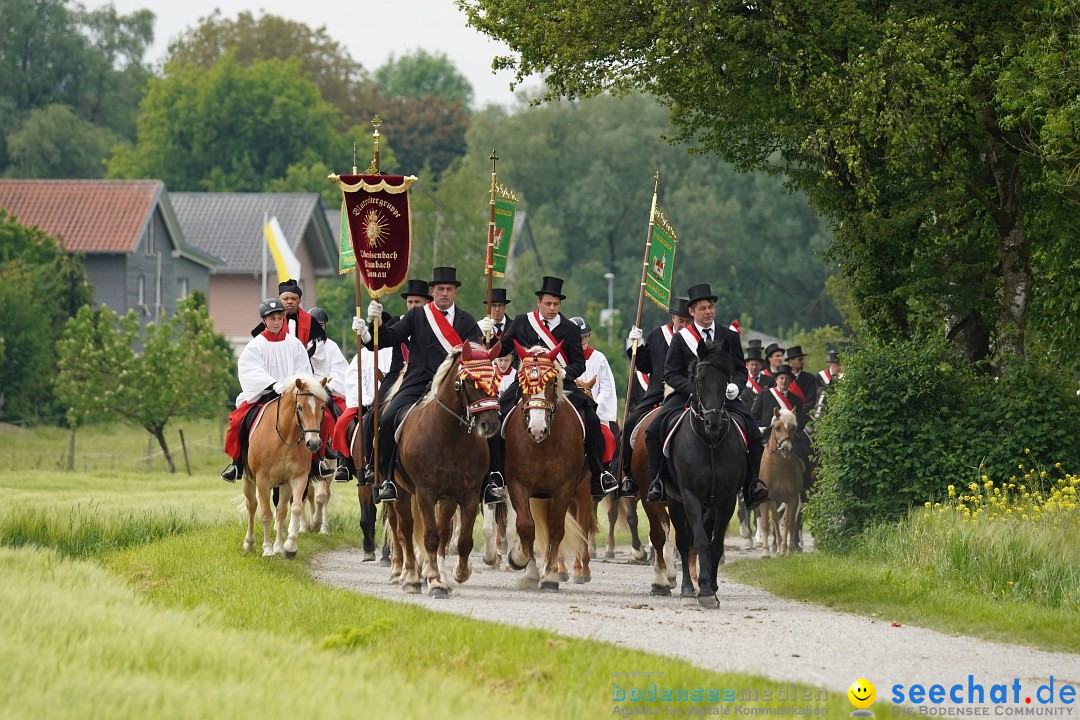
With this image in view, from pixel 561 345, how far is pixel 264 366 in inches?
164

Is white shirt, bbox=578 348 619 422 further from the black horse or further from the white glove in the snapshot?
the black horse

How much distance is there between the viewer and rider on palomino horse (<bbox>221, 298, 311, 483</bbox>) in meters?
20.3

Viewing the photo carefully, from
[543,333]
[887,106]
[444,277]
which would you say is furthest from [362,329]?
[887,106]

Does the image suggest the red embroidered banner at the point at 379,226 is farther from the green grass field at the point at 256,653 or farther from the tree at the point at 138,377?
the tree at the point at 138,377

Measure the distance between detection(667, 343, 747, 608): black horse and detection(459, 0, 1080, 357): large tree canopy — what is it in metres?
5.71

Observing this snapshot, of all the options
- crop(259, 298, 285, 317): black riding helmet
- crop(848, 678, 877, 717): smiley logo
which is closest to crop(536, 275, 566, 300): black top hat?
crop(259, 298, 285, 317): black riding helmet

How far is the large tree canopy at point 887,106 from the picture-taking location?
2119 centimetres

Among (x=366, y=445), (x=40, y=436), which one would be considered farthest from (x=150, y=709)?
(x=40, y=436)

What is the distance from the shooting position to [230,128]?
9931cm

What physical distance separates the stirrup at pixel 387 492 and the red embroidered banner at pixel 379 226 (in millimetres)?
1963

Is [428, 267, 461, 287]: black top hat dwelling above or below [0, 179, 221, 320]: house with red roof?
below

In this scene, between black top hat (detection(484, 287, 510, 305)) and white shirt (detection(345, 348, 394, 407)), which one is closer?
white shirt (detection(345, 348, 394, 407))

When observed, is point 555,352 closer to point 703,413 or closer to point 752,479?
point 703,413

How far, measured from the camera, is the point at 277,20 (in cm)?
10731
